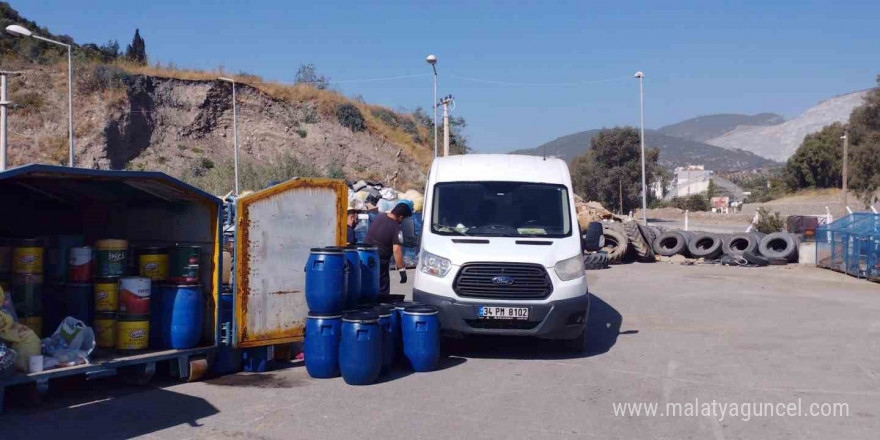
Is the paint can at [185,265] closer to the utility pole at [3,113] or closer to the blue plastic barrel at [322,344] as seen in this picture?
the blue plastic barrel at [322,344]

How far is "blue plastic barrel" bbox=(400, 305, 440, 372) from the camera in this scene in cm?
884

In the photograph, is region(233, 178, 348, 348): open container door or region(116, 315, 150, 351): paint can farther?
region(233, 178, 348, 348): open container door

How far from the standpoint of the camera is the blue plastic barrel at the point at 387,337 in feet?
28.3

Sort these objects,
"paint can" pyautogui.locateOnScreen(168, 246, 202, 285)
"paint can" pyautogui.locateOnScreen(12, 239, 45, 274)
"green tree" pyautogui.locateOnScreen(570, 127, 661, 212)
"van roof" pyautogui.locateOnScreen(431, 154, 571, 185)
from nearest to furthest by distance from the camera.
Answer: "paint can" pyautogui.locateOnScreen(12, 239, 45, 274), "paint can" pyautogui.locateOnScreen(168, 246, 202, 285), "van roof" pyautogui.locateOnScreen(431, 154, 571, 185), "green tree" pyautogui.locateOnScreen(570, 127, 661, 212)

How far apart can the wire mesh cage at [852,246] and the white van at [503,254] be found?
13585 millimetres

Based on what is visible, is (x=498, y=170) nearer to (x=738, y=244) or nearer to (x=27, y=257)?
(x=27, y=257)

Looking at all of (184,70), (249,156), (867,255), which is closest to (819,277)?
(867,255)

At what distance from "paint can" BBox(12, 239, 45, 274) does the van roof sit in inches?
196

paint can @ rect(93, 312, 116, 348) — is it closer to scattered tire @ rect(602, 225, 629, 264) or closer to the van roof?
the van roof

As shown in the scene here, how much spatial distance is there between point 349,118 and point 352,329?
44152 millimetres

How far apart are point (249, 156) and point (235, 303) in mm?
39779

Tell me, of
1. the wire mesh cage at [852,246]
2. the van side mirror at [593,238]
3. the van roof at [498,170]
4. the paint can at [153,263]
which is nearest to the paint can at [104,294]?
the paint can at [153,263]

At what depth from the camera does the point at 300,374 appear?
890 cm

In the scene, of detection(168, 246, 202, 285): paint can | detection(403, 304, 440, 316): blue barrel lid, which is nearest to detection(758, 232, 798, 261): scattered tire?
detection(403, 304, 440, 316): blue barrel lid
